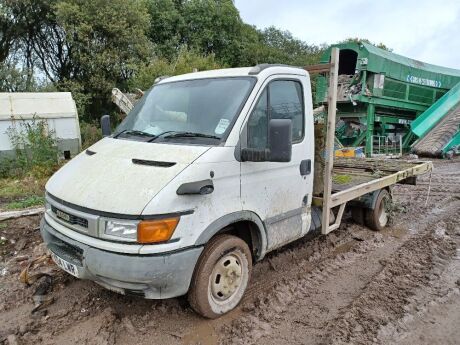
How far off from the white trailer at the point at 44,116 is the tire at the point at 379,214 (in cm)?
765

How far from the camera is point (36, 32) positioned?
61.2 feet

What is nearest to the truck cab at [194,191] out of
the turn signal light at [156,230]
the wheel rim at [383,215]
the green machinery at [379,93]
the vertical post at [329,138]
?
the turn signal light at [156,230]

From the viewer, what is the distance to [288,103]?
12.4 ft

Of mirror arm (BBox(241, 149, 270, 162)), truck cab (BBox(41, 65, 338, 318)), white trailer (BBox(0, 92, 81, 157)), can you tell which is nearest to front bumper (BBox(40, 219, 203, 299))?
truck cab (BBox(41, 65, 338, 318))

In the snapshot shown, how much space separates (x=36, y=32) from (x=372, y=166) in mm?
18575

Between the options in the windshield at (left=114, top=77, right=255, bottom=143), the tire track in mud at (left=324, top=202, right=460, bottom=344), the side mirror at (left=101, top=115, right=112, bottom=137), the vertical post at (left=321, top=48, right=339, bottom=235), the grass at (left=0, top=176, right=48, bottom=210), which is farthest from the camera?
the grass at (left=0, top=176, right=48, bottom=210)

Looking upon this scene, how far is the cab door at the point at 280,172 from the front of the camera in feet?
11.0

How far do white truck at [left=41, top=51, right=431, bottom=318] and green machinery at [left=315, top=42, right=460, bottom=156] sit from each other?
877 centimetres

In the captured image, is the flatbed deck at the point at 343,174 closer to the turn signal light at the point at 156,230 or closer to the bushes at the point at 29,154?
the turn signal light at the point at 156,230

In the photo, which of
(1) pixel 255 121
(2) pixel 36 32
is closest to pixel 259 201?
(1) pixel 255 121

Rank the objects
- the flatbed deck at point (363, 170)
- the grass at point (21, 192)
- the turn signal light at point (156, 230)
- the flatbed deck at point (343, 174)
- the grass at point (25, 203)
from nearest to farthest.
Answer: the turn signal light at point (156, 230)
the flatbed deck at point (343, 174)
the flatbed deck at point (363, 170)
the grass at point (25, 203)
the grass at point (21, 192)

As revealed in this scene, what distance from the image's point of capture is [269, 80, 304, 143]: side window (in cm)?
361

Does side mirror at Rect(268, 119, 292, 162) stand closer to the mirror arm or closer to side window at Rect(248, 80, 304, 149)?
the mirror arm

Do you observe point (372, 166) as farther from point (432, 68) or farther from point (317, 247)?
point (432, 68)
